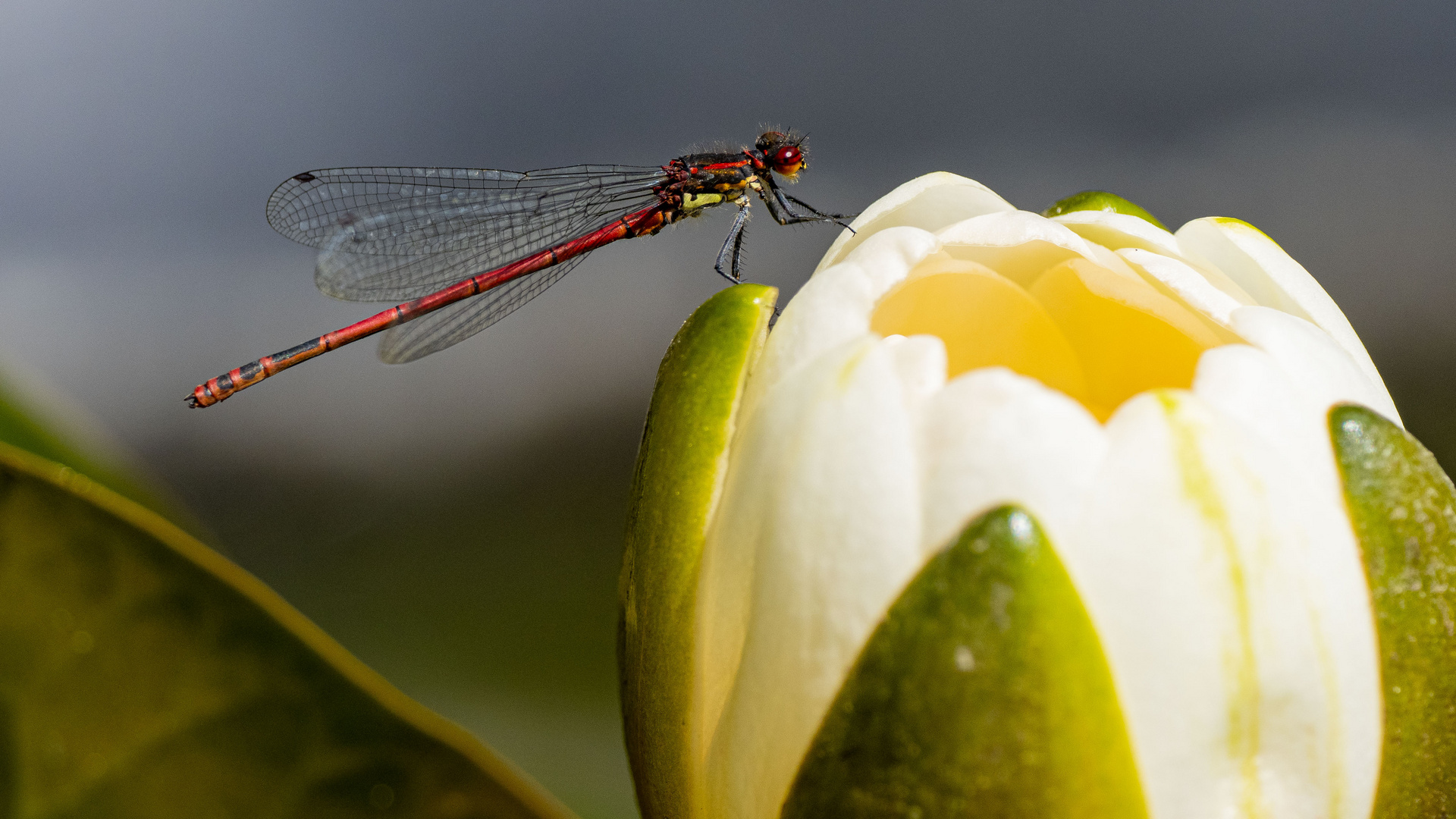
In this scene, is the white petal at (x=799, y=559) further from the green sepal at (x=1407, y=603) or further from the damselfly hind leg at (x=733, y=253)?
the damselfly hind leg at (x=733, y=253)

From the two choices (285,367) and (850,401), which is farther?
(285,367)

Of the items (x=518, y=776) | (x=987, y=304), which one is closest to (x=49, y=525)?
(x=518, y=776)

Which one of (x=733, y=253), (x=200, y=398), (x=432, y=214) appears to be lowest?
(x=200, y=398)

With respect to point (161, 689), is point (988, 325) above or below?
above

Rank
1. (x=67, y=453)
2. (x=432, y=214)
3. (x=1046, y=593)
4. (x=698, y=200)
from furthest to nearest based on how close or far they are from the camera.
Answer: (x=432, y=214)
(x=698, y=200)
(x=67, y=453)
(x=1046, y=593)

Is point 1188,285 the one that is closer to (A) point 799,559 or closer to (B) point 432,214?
(A) point 799,559

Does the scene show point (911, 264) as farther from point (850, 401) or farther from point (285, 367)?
point (285, 367)

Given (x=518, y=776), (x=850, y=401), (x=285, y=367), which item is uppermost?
(x=850, y=401)

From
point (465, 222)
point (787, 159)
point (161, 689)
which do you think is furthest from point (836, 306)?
point (465, 222)
